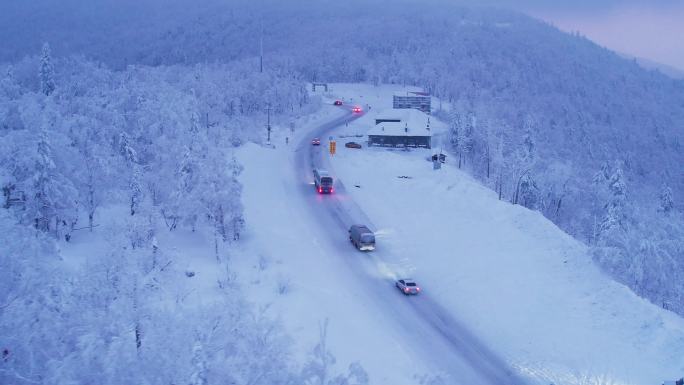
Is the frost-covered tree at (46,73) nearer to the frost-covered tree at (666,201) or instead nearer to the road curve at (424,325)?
the road curve at (424,325)

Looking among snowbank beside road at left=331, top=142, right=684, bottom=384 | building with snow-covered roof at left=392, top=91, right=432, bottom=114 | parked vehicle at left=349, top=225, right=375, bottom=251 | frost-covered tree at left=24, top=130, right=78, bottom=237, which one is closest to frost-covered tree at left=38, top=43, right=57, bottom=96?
frost-covered tree at left=24, top=130, right=78, bottom=237

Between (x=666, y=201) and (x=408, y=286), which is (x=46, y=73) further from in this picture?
(x=666, y=201)

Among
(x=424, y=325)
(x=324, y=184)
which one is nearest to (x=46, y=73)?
(x=324, y=184)

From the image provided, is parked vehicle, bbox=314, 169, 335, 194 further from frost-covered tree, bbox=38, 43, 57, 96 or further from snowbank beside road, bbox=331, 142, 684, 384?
frost-covered tree, bbox=38, 43, 57, 96

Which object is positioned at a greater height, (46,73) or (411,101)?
(46,73)

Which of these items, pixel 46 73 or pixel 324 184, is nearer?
pixel 324 184

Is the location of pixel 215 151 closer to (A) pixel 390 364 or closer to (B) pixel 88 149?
(B) pixel 88 149

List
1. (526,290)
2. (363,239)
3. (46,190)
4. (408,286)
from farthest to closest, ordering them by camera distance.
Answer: (363,239) → (46,190) → (408,286) → (526,290)
